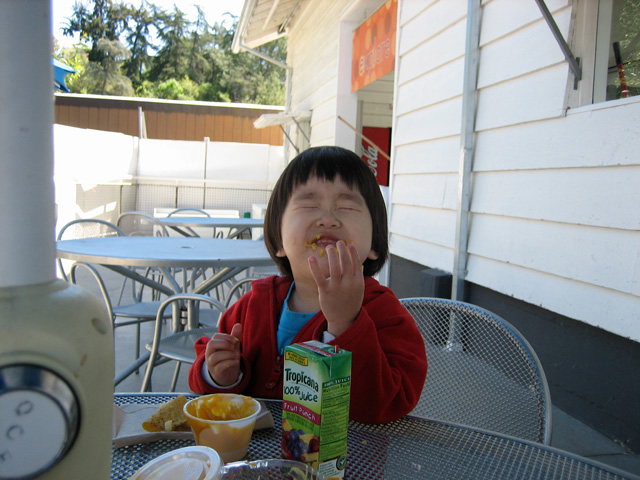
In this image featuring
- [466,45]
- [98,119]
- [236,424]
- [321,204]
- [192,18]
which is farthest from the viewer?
[192,18]

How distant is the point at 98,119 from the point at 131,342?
45.1 feet

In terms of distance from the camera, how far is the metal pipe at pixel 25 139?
0.95 feet

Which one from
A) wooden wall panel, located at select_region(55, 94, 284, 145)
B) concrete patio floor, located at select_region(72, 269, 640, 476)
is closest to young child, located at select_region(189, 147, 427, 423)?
concrete patio floor, located at select_region(72, 269, 640, 476)

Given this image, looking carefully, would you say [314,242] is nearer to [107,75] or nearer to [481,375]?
[481,375]

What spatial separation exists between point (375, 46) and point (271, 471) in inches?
207

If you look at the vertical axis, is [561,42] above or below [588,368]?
above

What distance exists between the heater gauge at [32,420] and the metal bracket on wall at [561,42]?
2.45 m

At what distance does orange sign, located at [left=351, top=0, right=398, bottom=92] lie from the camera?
4.88 meters

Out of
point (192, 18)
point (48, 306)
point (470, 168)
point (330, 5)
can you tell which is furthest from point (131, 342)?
point (192, 18)

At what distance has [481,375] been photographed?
141cm

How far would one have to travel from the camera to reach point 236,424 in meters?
0.69

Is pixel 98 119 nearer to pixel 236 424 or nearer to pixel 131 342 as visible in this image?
pixel 131 342

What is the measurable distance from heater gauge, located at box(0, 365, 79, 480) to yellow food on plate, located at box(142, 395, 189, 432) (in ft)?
1.62

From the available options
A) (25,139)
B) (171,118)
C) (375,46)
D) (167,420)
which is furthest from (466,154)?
(171,118)
